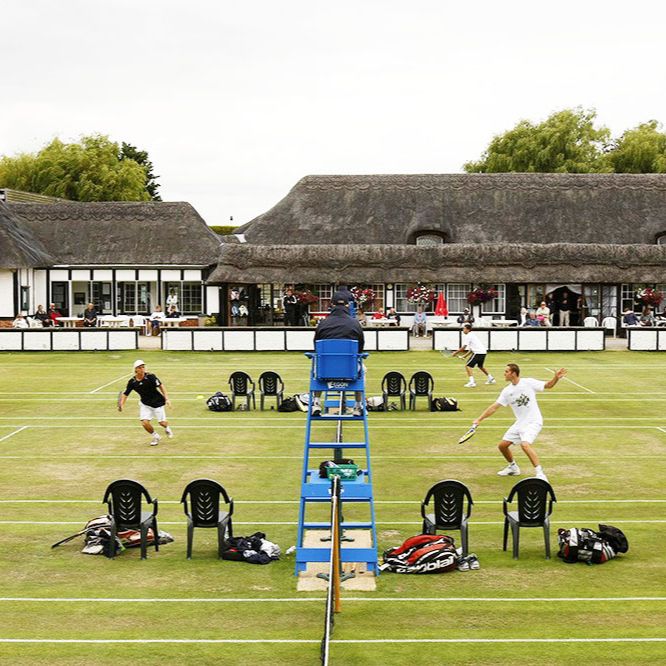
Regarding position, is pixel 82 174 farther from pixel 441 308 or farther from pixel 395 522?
pixel 395 522

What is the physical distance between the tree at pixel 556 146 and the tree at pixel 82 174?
3097cm

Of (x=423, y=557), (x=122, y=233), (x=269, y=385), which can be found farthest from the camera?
(x=122, y=233)

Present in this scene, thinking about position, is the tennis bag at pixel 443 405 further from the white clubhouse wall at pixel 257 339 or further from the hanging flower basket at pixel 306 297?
the hanging flower basket at pixel 306 297

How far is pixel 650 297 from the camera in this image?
5503 cm

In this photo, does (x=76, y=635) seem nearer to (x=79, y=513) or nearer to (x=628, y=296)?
(x=79, y=513)

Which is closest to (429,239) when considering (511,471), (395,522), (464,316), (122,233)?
(464,316)

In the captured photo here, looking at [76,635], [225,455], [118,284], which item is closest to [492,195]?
[118,284]

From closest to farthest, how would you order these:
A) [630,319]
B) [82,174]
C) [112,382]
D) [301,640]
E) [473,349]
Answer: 1. [301,640]
2. [473,349]
3. [112,382]
4. [630,319]
5. [82,174]

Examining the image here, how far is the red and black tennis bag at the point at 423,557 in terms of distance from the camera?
48.8 feet

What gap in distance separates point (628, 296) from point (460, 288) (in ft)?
27.6

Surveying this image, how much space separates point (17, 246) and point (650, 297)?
3187cm

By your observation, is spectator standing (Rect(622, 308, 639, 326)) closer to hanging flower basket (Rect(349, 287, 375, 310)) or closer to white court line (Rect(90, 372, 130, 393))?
hanging flower basket (Rect(349, 287, 375, 310))

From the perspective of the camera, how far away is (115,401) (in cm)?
3253

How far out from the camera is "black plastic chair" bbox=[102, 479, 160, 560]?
15.6m
